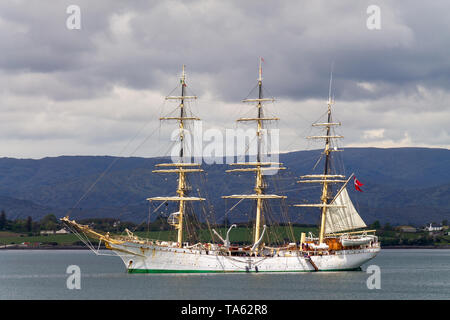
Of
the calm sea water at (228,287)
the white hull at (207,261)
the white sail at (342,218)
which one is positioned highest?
the white sail at (342,218)

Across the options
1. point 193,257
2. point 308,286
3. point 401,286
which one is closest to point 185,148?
point 193,257

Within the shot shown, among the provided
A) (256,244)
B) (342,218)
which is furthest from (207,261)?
(342,218)

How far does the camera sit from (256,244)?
11525 centimetres

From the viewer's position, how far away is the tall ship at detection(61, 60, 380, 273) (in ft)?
362

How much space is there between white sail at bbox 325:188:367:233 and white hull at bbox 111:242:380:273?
14.6 ft

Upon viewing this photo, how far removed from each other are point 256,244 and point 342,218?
18581 mm

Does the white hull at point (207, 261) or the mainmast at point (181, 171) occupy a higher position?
the mainmast at point (181, 171)

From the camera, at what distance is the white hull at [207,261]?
110m

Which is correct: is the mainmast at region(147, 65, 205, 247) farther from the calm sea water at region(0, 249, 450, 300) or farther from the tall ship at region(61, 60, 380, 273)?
the calm sea water at region(0, 249, 450, 300)

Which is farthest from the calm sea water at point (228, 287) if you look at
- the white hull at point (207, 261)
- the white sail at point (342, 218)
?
the white sail at point (342, 218)

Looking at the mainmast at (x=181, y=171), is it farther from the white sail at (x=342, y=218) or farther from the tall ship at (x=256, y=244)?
the white sail at (x=342, y=218)

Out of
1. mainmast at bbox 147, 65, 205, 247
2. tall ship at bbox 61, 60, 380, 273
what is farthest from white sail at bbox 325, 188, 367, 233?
mainmast at bbox 147, 65, 205, 247
